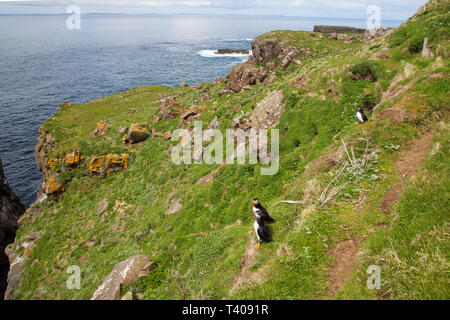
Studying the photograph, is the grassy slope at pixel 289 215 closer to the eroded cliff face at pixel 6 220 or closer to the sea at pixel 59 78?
the eroded cliff face at pixel 6 220

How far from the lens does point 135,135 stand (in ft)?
134

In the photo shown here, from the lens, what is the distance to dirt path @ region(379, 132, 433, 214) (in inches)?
326

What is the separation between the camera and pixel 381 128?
36.9 ft

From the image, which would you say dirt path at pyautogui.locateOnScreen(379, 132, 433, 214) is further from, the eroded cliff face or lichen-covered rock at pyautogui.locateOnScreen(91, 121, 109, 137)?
lichen-covered rock at pyautogui.locateOnScreen(91, 121, 109, 137)

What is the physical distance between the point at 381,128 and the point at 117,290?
17.0m

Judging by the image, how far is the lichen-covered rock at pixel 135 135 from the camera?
40.8 meters

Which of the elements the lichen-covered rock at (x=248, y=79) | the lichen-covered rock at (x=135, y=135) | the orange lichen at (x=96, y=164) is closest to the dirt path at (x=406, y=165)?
the lichen-covered rock at (x=248, y=79)

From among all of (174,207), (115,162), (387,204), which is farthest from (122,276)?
(115,162)

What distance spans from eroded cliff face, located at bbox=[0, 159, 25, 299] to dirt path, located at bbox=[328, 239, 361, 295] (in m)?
36.7

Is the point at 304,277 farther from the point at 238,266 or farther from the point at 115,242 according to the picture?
the point at 115,242

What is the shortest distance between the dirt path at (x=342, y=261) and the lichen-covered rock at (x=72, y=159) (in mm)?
43059

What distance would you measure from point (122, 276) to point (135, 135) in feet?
103

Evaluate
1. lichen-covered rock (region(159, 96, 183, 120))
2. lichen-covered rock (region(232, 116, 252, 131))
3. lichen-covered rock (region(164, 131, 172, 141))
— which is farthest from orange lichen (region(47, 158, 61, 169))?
lichen-covered rock (region(232, 116, 252, 131))

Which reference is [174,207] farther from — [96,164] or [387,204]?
[96,164]
